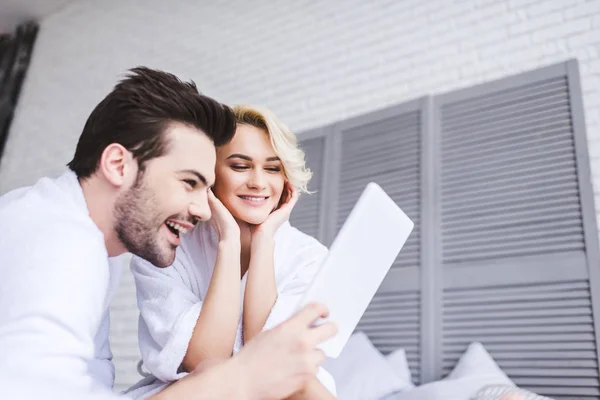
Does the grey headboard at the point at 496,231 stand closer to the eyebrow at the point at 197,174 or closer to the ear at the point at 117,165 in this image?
the eyebrow at the point at 197,174

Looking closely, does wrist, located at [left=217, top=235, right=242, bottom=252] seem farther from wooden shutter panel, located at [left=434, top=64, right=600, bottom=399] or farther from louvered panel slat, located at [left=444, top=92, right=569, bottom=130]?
louvered panel slat, located at [left=444, top=92, right=569, bottom=130]

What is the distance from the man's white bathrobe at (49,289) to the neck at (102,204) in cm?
9

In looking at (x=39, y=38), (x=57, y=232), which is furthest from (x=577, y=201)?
(x=39, y=38)

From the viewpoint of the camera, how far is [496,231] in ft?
7.40

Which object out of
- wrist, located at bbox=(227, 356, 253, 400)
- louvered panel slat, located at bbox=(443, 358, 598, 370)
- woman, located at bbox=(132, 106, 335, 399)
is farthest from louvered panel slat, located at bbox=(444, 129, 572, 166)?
wrist, located at bbox=(227, 356, 253, 400)

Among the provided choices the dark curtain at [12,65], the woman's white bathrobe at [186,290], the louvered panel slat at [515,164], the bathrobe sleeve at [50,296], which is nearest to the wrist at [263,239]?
the woman's white bathrobe at [186,290]

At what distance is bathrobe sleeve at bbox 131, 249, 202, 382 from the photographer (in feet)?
3.64

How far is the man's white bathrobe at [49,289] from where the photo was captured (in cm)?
73

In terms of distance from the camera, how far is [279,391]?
0.81 meters

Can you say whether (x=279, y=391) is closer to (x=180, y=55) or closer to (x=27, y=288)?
(x=27, y=288)

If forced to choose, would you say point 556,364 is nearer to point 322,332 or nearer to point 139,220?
point 322,332

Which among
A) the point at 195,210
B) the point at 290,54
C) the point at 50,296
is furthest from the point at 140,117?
the point at 290,54

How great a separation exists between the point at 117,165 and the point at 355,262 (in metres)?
0.50

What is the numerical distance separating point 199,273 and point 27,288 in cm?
64
